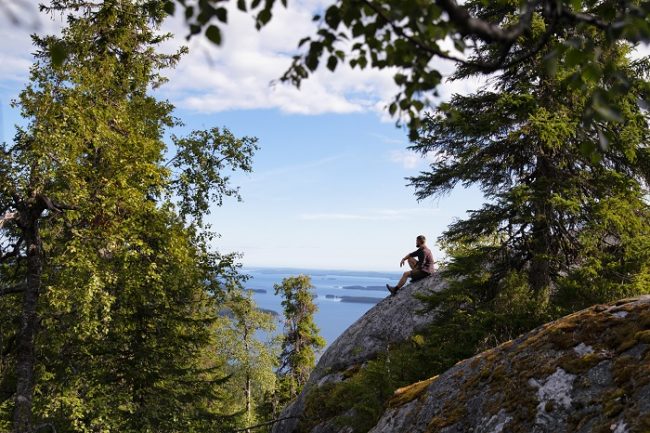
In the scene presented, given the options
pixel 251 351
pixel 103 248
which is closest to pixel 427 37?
pixel 103 248

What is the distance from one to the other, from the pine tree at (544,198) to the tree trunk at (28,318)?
9085mm

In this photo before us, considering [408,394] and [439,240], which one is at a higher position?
[439,240]

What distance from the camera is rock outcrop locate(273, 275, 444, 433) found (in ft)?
42.3

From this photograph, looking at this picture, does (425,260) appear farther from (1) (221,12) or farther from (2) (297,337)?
(2) (297,337)

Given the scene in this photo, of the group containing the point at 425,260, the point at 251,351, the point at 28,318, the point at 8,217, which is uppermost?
the point at 8,217

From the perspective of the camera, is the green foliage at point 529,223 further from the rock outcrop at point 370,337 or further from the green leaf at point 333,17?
the green leaf at point 333,17

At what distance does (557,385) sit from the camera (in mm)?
4578

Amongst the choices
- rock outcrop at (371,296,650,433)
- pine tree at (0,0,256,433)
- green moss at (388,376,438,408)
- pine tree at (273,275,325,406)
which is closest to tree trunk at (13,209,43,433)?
pine tree at (0,0,256,433)

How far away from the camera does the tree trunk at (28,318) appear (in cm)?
1035

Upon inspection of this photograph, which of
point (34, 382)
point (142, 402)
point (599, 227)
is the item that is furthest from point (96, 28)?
point (599, 227)

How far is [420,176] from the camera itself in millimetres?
12164

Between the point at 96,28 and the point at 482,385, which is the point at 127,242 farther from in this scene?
the point at 482,385

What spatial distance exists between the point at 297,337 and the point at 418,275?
768 inches

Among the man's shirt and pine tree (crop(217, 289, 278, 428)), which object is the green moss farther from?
pine tree (crop(217, 289, 278, 428))
